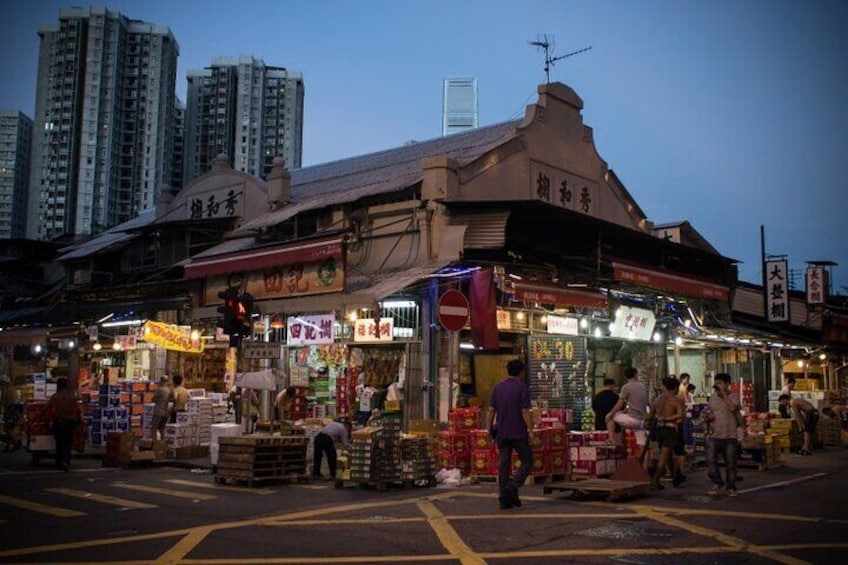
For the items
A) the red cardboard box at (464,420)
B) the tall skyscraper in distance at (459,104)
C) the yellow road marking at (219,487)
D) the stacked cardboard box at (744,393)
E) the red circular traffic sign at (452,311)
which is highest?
the tall skyscraper in distance at (459,104)

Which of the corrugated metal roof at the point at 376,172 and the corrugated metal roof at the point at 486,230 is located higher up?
the corrugated metal roof at the point at 376,172

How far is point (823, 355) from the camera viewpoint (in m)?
33.2

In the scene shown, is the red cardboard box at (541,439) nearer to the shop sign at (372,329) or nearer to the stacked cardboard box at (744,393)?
the shop sign at (372,329)

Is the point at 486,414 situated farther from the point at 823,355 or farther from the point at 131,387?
the point at 823,355

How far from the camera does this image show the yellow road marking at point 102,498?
1169cm

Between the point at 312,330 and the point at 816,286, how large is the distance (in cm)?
2161

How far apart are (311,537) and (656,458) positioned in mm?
7599

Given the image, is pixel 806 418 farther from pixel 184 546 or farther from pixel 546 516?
pixel 184 546

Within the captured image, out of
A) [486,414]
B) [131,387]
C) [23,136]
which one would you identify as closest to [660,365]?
[486,414]

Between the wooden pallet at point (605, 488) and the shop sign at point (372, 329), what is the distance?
776 centimetres

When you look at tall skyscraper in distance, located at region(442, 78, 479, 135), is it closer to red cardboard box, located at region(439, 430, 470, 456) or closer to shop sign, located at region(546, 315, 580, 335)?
shop sign, located at region(546, 315, 580, 335)

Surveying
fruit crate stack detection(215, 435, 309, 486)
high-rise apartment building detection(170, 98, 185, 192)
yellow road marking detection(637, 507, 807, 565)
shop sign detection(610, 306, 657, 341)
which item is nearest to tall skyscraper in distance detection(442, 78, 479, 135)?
shop sign detection(610, 306, 657, 341)

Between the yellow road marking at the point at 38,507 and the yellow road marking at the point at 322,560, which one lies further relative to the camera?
the yellow road marking at the point at 38,507

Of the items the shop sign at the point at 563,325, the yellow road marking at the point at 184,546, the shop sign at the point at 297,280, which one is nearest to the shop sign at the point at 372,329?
the shop sign at the point at 297,280
